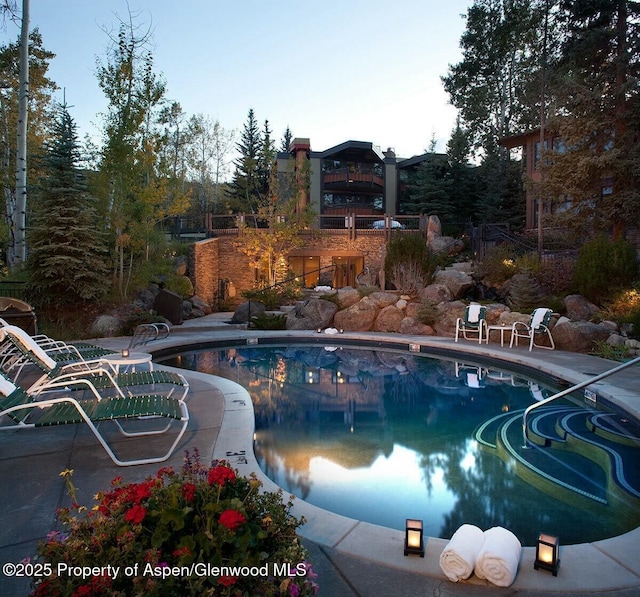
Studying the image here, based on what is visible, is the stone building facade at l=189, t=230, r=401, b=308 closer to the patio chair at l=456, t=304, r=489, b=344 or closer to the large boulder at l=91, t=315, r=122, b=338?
the large boulder at l=91, t=315, r=122, b=338

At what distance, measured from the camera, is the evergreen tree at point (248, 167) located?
84.3 ft

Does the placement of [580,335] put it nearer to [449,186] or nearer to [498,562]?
[498,562]

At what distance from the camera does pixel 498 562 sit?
226 cm

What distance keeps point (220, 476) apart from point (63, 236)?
10643 millimetres

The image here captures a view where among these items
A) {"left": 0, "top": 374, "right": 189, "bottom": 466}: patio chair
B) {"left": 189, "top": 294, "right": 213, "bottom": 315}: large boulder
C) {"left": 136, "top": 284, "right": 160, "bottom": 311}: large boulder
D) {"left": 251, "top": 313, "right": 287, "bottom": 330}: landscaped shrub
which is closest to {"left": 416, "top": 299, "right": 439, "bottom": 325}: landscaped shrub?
{"left": 251, "top": 313, "right": 287, "bottom": 330}: landscaped shrub

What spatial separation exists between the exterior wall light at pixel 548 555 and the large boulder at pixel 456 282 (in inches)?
433

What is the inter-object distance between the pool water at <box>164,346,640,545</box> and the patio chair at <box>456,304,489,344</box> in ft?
6.57

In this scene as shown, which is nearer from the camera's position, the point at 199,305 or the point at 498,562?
the point at 498,562

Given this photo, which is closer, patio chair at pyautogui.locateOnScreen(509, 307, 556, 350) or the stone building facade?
patio chair at pyautogui.locateOnScreen(509, 307, 556, 350)

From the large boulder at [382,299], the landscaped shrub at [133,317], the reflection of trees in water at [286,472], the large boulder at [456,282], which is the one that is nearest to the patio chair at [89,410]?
the reflection of trees in water at [286,472]

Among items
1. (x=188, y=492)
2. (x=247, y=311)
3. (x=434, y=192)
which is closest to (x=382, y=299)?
(x=247, y=311)

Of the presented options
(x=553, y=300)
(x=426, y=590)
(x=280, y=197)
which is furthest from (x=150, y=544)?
(x=280, y=197)

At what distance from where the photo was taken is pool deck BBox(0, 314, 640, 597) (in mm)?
2256

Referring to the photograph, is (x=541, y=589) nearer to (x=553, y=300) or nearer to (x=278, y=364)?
(x=278, y=364)
